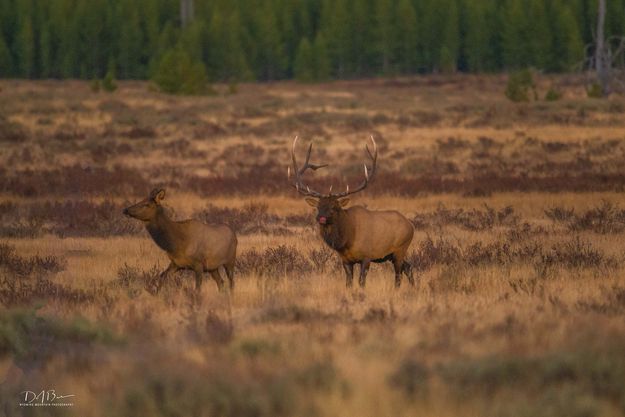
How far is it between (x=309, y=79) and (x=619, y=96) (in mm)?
44363

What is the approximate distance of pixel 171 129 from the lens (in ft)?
133

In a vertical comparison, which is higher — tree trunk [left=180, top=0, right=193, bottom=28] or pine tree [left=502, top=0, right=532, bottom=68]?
tree trunk [left=180, top=0, right=193, bottom=28]

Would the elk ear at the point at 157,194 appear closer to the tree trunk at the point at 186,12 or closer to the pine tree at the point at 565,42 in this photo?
the tree trunk at the point at 186,12

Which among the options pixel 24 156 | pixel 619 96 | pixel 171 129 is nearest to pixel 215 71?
pixel 619 96

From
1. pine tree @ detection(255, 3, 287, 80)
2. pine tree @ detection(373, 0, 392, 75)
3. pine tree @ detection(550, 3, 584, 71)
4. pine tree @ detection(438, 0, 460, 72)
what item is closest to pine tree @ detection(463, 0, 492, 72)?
pine tree @ detection(438, 0, 460, 72)

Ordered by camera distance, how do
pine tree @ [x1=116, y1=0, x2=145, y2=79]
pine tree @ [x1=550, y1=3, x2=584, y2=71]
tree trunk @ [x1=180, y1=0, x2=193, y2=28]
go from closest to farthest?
pine tree @ [x1=550, y1=3, x2=584, y2=71] → tree trunk @ [x1=180, y1=0, x2=193, y2=28] → pine tree @ [x1=116, y1=0, x2=145, y2=79]

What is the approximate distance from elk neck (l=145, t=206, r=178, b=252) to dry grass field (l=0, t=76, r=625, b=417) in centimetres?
45

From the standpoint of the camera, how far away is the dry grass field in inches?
304

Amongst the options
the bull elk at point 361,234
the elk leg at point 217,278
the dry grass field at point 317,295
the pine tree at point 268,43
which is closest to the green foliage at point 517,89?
the dry grass field at point 317,295

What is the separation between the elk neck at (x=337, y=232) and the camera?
12.1 m

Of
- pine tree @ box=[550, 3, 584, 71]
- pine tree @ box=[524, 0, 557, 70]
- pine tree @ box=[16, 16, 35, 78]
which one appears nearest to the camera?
pine tree @ box=[550, 3, 584, 71]

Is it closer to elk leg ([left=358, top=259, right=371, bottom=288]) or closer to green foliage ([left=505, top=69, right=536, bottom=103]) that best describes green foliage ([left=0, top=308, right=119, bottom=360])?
elk leg ([left=358, top=259, right=371, bottom=288])

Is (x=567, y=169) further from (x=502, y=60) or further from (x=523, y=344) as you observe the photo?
(x=502, y=60)

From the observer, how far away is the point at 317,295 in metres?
11.7
